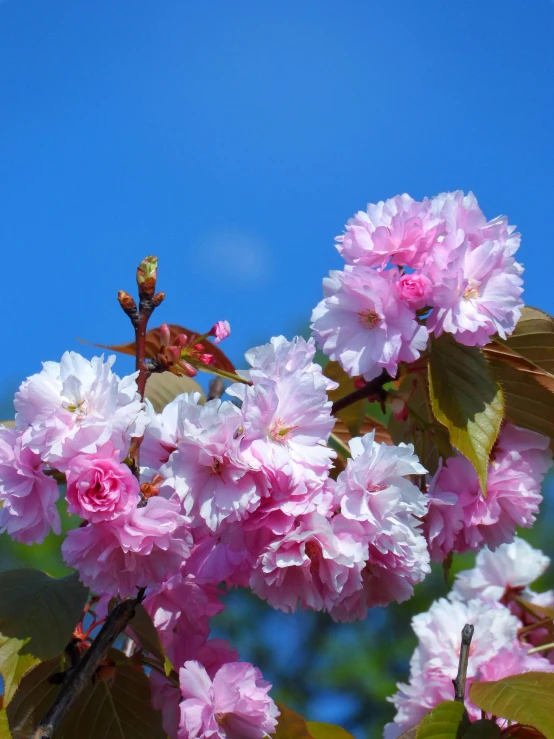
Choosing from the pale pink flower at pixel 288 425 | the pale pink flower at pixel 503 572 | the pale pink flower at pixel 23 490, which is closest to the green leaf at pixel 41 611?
the pale pink flower at pixel 23 490

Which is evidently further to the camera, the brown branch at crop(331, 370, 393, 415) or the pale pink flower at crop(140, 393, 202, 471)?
the brown branch at crop(331, 370, 393, 415)

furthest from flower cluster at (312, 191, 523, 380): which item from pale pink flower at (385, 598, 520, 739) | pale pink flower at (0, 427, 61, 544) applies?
pale pink flower at (385, 598, 520, 739)

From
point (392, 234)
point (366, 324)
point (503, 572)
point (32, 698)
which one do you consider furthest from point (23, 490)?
point (503, 572)

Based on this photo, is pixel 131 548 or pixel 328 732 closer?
pixel 131 548

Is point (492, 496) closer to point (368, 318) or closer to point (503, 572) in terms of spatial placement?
point (368, 318)

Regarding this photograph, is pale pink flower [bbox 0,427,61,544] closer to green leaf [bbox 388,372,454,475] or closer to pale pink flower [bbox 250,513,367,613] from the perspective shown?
pale pink flower [bbox 250,513,367,613]

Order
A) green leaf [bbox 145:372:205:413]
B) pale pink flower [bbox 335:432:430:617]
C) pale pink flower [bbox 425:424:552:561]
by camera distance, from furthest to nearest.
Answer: green leaf [bbox 145:372:205:413], pale pink flower [bbox 425:424:552:561], pale pink flower [bbox 335:432:430:617]
